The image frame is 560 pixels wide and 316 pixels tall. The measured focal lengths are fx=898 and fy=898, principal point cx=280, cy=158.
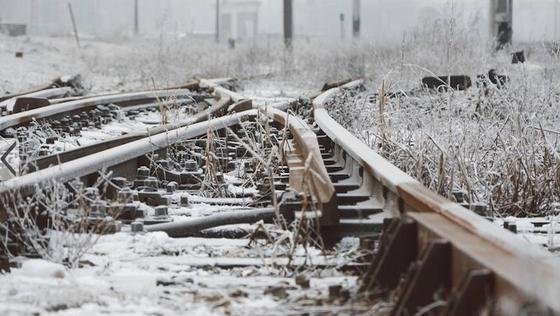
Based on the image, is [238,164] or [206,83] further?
[206,83]

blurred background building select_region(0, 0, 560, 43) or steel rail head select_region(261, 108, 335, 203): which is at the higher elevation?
blurred background building select_region(0, 0, 560, 43)

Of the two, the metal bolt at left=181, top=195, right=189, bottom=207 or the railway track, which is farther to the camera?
the metal bolt at left=181, top=195, right=189, bottom=207

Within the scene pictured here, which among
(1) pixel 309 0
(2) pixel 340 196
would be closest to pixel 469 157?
(2) pixel 340 196

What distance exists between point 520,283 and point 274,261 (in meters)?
1.42

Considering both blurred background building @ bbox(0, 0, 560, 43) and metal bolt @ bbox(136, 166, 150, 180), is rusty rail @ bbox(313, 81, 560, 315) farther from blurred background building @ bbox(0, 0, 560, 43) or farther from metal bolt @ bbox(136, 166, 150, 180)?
blurred background building @ bbox(0, 0, 560, 43)

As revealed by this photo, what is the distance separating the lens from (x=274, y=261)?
139 inches

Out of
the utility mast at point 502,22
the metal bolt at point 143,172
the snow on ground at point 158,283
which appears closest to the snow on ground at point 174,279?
the snow on ground at point 158,283

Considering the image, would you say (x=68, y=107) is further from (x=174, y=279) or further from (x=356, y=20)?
(x=356, y=20)

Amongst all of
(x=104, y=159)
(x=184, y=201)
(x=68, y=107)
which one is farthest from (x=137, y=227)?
(x=68, y=107)

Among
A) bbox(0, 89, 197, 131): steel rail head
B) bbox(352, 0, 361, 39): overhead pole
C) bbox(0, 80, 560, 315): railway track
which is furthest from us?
bbox(352, 0, 361, 39): overhead pole

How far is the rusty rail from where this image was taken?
2303 mm

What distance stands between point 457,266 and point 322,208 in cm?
124

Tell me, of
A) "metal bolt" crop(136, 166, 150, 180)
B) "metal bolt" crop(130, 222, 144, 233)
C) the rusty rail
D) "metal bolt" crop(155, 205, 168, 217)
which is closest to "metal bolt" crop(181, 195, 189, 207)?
"metal bolt" crop(155, 205, 168, 217)

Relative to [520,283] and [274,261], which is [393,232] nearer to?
[274,261]
